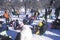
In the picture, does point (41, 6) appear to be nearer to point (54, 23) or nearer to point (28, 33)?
point (54, 23)

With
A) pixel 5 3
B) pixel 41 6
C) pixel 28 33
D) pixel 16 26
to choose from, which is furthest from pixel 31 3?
pixel 28 33

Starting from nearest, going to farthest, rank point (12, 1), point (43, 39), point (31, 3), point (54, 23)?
1. point (43, 39)
2. point (54, 23)
3. point (31, 3)
4. point (12, 1)

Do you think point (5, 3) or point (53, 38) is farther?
point (5, 3)

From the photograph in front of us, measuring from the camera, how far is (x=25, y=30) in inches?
266

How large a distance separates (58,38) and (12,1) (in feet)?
108

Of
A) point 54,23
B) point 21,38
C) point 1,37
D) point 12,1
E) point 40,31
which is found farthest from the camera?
point 12,1

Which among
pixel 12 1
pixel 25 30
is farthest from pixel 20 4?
pixel 25 30

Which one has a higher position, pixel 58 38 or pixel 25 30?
pixel 25 30

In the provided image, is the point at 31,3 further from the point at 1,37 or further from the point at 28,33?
the point at 28,33

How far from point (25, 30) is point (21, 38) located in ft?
0.91

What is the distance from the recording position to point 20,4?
42125 millimetres

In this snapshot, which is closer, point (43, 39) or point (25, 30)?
point (25, 30)

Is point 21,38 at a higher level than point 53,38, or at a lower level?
higher

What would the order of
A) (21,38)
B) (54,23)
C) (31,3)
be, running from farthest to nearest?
(31,3)
(54,23)
(21,38)
